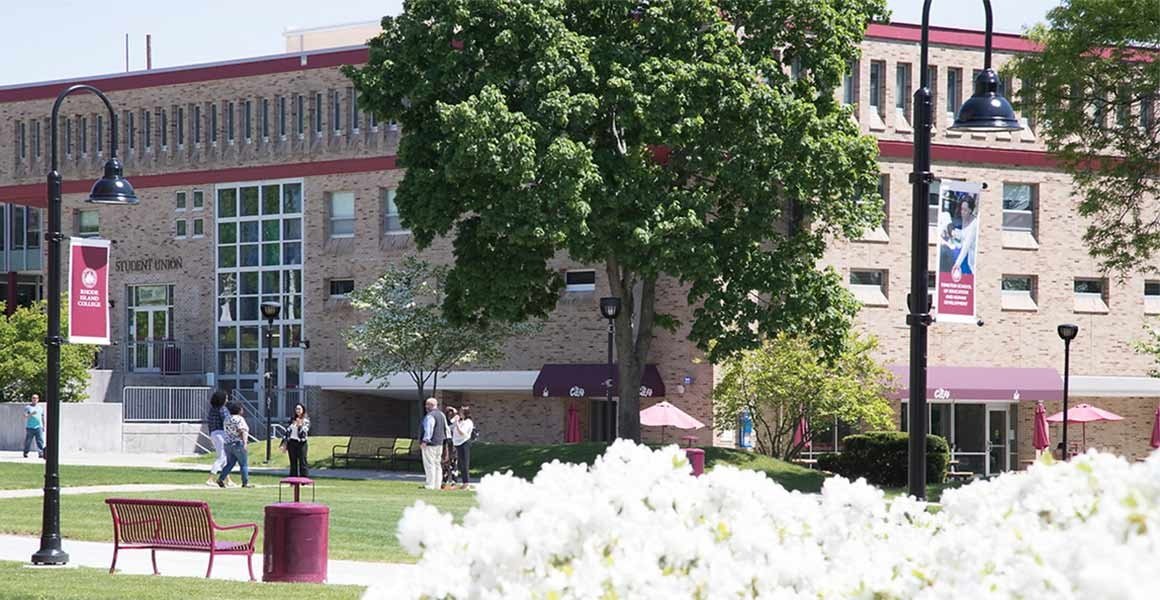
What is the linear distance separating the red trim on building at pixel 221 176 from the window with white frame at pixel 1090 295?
2291 cm

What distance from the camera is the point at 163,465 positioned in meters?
48.1

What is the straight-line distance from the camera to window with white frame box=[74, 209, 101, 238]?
222 ft

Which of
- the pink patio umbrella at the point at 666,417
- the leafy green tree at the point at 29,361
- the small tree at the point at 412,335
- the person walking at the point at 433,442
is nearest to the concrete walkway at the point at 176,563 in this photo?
the person walking at the point at 433,442

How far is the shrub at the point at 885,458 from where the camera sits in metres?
43.2

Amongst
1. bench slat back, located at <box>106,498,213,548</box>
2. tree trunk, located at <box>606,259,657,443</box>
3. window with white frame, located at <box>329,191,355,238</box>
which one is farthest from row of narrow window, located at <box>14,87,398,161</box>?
bench slat back, located at <box>106,498,213,548</box>

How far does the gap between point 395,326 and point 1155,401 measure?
2591cm

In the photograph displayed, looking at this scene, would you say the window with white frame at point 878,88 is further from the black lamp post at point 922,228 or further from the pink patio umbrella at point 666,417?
the black lamp post at point 922,228

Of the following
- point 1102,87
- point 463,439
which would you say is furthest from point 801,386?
point 1102,87

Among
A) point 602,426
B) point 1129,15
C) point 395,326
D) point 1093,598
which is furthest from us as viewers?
point 602,426

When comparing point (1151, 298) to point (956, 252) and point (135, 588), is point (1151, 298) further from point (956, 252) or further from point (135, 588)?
point (135, 588)

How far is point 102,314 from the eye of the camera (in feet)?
64.1

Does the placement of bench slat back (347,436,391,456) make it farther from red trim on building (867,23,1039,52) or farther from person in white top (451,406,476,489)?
red trim on building (867,23,1039,52)

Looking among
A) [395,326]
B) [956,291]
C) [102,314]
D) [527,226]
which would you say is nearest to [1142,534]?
[956,291]

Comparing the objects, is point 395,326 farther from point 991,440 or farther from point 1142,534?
point 1142,534
